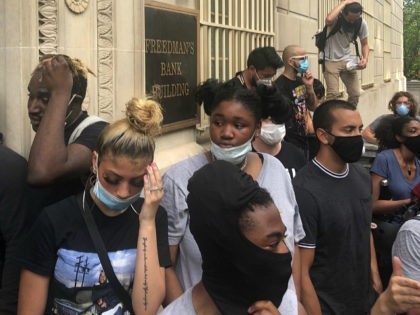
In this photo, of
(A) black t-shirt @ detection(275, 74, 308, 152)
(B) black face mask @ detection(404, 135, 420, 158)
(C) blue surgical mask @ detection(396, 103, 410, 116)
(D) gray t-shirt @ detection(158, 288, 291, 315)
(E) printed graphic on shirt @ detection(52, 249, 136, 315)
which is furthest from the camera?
(C) blue surgical mask @ detection(396, 103, 410, 116)

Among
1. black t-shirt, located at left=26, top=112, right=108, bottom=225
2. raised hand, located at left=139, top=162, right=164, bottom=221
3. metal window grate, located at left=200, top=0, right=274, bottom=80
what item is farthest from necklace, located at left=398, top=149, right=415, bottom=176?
raised hand, located at left=139, top=162, right=164, bottom=221

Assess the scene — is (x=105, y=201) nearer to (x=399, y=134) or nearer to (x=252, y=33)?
(x=399, y=134)

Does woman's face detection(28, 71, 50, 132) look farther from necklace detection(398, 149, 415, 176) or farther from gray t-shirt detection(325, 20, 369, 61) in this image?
gray t-shirt detection(325, 20, 369, 61)

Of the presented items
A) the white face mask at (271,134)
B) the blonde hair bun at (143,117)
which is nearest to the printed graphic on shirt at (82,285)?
the blonde hair bun at (143,117)

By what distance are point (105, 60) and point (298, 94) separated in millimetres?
2045

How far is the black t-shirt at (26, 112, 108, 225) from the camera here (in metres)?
2.80

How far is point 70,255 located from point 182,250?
0.57 meters

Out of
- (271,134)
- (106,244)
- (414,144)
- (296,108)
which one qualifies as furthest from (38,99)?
(296,108)

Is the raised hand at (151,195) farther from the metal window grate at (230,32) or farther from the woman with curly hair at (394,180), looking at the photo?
the metal window grate at (230,32)

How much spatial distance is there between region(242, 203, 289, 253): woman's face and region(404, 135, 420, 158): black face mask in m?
3.10

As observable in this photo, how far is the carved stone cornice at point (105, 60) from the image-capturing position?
4.60 m

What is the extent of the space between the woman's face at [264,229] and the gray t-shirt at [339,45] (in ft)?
22.7

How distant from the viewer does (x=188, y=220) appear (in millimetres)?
2758

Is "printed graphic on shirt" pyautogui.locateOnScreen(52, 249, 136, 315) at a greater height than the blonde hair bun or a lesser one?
lesser
